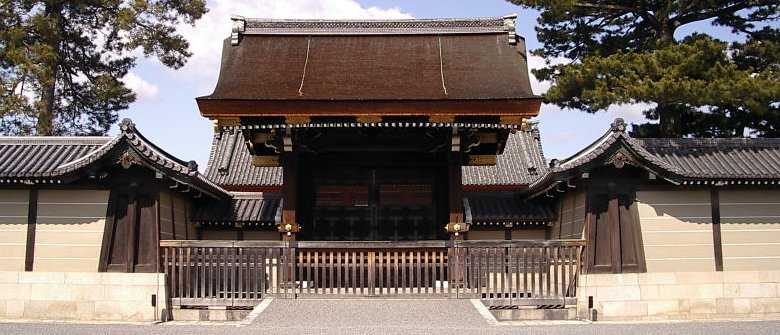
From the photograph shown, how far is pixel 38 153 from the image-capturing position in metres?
15.2

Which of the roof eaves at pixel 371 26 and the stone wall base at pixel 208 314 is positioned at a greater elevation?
the roof eaves at pixel 371 26

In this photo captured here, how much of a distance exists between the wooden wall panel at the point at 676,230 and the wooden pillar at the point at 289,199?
6.77 meters

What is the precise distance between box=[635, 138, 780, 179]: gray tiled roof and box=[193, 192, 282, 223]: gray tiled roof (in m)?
8.94

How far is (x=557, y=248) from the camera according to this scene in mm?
13789

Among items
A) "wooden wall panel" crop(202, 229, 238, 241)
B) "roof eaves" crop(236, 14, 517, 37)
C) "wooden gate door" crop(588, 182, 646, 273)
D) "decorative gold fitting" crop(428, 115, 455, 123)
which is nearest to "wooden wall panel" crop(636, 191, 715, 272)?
"wooden gate door" crop(588, 182, 646, 273)

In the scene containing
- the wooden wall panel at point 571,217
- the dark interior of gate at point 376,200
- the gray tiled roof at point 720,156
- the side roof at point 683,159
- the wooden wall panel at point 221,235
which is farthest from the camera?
the wooden wall panel at point 221,235

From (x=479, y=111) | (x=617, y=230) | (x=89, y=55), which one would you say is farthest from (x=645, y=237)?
(x=89, y=55)

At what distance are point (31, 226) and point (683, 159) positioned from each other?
13.0m

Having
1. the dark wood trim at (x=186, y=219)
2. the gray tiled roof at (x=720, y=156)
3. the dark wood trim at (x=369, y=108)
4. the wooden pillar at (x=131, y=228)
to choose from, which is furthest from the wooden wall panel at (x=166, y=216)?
the gray tiled roof at (x=720, y=156)

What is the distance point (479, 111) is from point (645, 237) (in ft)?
13.2

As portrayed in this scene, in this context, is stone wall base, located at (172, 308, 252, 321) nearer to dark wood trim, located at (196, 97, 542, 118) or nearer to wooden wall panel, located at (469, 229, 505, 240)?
dark wood trim, located at (196, 97, 542, 118)

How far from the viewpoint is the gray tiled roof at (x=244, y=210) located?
1803 centimetres

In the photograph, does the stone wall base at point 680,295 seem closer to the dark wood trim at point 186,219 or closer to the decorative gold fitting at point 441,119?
→ the decorative gold fitting at point 441,119

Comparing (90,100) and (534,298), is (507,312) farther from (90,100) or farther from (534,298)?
(90,100)
